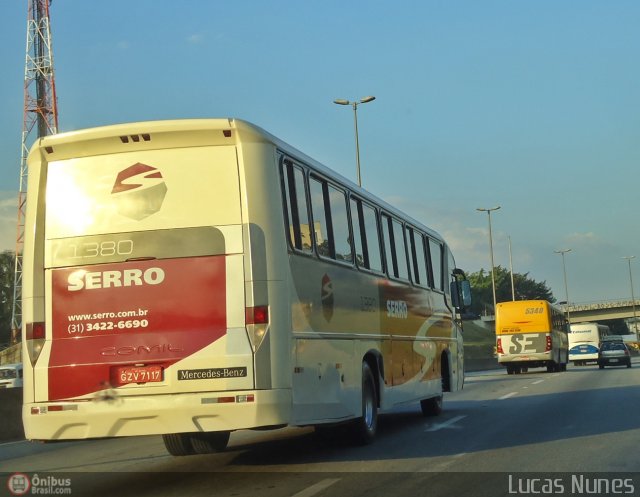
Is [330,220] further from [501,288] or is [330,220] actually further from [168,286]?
[501,288]

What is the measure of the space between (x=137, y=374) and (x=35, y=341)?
1.15m

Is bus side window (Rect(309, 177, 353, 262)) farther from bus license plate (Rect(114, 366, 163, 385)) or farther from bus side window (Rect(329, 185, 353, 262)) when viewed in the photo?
bus license plate (Rect(114, 366, 163, 385))

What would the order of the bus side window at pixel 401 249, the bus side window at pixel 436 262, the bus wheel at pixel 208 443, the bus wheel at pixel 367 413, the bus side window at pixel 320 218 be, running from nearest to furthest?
the bus side window at pixel 320 218, the bus wheel at pixel 208 443, the bus wheel at pixel 367 413, the bus side window at pixel 401 249, the bus side window at pixel 436 262

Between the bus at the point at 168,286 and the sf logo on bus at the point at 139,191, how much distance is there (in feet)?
0.04

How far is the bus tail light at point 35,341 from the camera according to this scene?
939 centimetres

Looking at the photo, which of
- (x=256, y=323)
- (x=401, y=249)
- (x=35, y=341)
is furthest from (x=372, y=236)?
(x=35, y=341)

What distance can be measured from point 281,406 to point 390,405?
4503mm

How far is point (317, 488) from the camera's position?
8.67m

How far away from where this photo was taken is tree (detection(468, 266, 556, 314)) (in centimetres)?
14925

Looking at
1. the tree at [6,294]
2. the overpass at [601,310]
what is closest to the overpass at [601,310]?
the overpass at [601,310]

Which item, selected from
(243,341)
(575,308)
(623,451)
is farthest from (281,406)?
(575,308)

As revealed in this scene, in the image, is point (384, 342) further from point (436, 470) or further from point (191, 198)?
point (191, 198)

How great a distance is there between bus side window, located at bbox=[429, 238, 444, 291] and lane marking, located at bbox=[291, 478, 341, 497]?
8778 millimetres

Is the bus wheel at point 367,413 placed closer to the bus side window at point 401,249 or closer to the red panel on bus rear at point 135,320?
the bus side window at point 401,249
